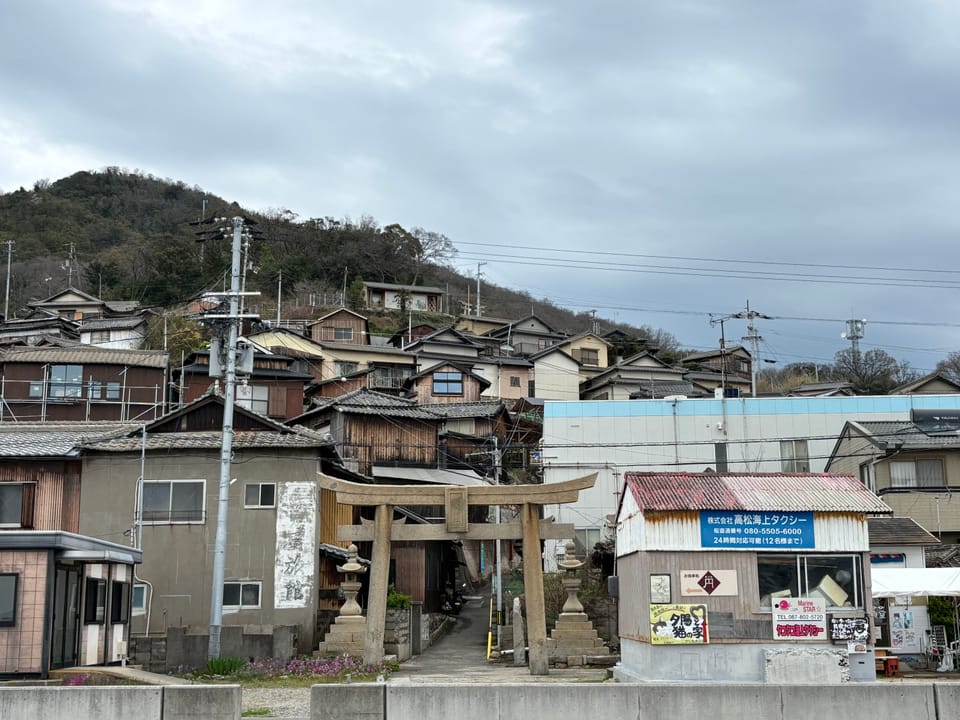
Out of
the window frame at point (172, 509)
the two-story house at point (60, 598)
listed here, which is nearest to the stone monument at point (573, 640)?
the window frame at point (172, 509)

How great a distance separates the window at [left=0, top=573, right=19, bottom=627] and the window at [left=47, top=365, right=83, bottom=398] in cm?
3601

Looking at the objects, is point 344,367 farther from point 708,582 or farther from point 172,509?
point 708,582

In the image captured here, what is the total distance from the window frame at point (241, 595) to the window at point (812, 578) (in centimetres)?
1579

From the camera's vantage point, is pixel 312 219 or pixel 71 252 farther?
pixel 312 219

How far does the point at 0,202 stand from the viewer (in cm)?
12362

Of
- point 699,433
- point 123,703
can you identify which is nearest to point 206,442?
point 123,703

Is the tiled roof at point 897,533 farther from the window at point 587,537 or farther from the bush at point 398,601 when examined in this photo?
the window at point 587,537

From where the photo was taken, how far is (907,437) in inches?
1554

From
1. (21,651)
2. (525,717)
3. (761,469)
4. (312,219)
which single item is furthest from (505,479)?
(312,219)

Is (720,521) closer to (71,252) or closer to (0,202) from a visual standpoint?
(71,252)

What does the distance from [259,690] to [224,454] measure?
7.20m

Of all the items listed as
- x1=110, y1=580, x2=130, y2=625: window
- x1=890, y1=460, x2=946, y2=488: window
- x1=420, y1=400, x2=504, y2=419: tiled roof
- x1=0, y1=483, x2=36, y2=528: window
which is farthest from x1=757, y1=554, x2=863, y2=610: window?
x1=420, y1=400, x2=504, y2=419: tiled roof

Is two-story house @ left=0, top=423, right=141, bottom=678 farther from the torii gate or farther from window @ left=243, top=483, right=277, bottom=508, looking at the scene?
the torii gate

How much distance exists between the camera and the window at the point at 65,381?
178 ft
